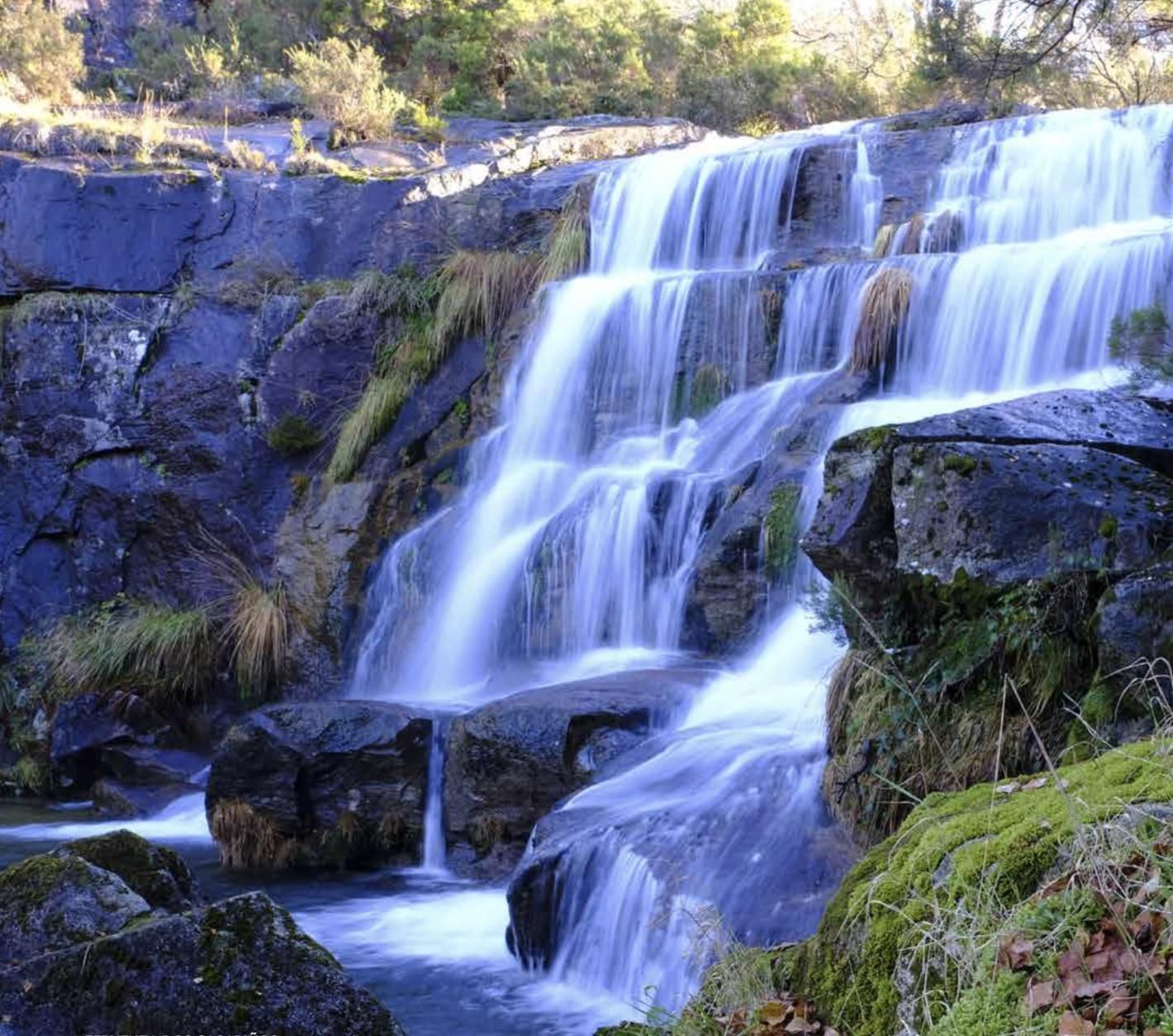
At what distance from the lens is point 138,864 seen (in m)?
4.99

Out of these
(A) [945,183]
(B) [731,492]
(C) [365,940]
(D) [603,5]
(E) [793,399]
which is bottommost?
(C) [365,940]

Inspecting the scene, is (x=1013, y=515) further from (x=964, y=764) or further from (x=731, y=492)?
(x=731, y=492)

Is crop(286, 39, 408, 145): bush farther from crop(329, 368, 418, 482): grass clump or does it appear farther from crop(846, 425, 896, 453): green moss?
crop(846, 425, 896, 453): green moss

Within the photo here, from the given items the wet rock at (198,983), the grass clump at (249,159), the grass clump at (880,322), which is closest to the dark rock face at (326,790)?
the grass clump at (880,322)

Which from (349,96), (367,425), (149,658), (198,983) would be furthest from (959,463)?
(349,96)

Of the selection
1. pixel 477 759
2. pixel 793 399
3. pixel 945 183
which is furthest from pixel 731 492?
pixel 945 183

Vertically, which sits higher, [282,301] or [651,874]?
[282,301]

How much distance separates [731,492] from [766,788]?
10.2 ft

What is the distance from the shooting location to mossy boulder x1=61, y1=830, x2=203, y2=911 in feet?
16.1

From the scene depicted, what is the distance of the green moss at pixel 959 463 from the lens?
537 cm

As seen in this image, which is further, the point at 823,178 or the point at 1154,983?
the point at 823,178

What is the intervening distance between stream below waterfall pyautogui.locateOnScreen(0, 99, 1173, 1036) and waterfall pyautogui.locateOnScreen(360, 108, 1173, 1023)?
19mm

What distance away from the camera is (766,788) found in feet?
19.1

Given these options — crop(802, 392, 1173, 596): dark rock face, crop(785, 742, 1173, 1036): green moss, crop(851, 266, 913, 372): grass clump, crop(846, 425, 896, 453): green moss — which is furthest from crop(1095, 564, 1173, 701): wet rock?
crop(851, 266, 913, 372): grass clump
